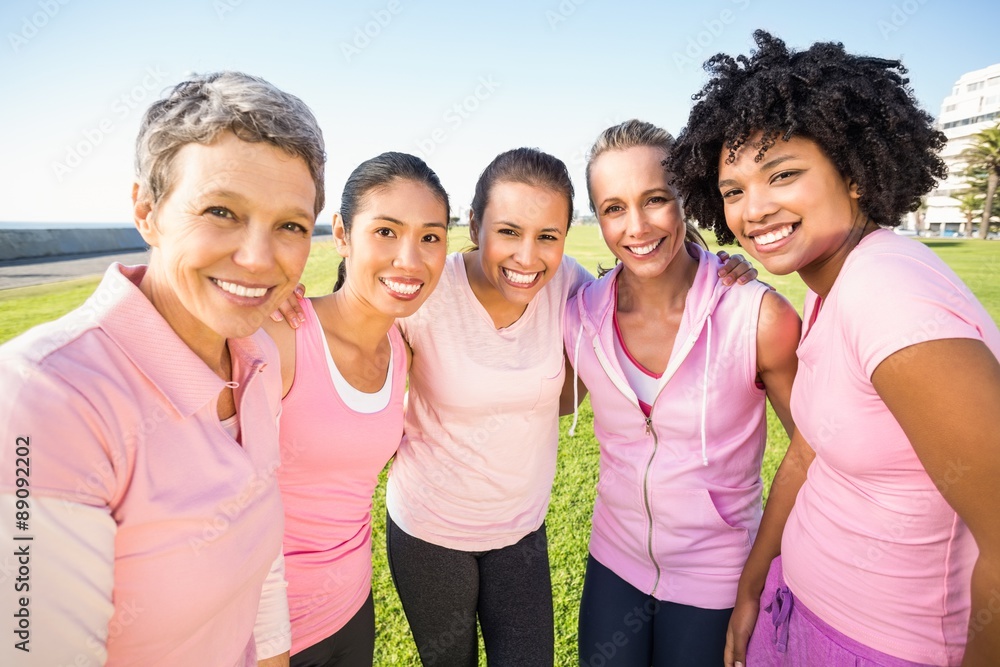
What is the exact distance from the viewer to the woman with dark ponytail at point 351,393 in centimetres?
217

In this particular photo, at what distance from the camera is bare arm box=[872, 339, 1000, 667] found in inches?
51.4

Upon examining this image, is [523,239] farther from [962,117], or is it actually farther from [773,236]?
[962,117]

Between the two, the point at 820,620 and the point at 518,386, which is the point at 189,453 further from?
the point at 820,620

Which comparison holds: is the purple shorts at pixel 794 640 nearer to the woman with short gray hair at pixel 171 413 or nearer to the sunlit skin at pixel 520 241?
the sunlit skin at pixel 520 241

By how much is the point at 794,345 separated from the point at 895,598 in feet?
3.43

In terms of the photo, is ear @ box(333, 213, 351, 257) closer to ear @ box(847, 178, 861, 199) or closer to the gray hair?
the gray hair

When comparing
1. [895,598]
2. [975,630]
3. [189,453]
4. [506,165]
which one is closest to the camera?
[189,453]

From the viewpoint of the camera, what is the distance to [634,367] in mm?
2568

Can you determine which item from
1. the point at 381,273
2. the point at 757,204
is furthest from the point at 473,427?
the point at 757,204

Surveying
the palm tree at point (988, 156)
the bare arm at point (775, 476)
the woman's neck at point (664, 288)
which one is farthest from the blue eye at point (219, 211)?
the palm tree at point (988, 156)

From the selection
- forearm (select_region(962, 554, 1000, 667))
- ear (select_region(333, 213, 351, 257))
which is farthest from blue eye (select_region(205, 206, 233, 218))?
forearm (select_region(962, 554, 1000, 667))

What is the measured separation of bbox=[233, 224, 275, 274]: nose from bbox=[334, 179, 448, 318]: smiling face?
99cm

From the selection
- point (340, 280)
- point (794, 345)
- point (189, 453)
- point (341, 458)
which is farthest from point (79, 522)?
point (794, 345)

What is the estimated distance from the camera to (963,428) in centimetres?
133
